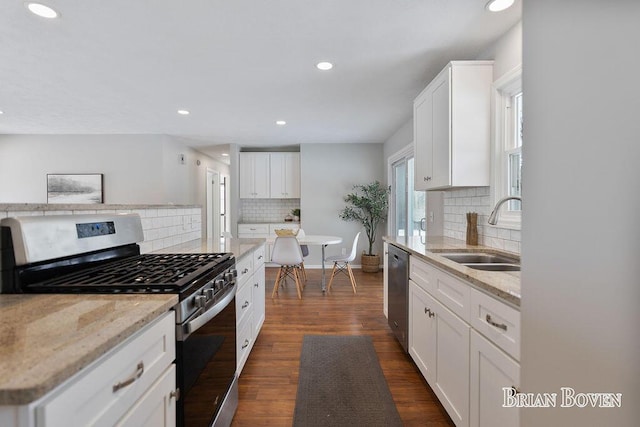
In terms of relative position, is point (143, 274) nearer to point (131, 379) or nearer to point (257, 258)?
point (131, 379)

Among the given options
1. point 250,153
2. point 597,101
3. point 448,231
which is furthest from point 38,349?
point 250,153

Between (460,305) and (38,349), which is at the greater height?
(38,349)

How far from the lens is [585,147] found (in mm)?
498

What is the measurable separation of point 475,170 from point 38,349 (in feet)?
7.75

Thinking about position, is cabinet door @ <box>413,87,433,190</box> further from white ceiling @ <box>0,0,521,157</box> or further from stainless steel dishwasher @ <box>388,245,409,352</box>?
stainless steel dishwasher @ <box>388,245,409,352</box>

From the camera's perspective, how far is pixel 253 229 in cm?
580

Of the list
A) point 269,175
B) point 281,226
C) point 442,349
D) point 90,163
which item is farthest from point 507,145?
point 90,163

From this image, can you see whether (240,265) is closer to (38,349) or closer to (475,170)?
(38,349)

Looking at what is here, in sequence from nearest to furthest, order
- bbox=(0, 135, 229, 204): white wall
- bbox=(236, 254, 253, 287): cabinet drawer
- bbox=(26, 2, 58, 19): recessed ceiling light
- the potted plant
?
bbox=(26, 2, 58, 19): recessed ceiling light < bbox=(236, 254, 253, 287): cabinet drawer < bbox=(0, 135, 229, 204): white wall < the potted plant

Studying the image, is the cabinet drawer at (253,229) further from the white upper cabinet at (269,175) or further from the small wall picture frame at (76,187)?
the small wall picture frame at (76,187)

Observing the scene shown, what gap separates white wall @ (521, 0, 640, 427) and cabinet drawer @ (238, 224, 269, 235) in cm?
540

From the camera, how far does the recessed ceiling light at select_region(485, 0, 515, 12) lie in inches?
69.3

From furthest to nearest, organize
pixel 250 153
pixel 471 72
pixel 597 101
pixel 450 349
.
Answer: pixel 250 153, pixel 471 72, pixel 450 349, pixel 597 101

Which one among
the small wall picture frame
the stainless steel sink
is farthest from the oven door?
the small wall picture frame
